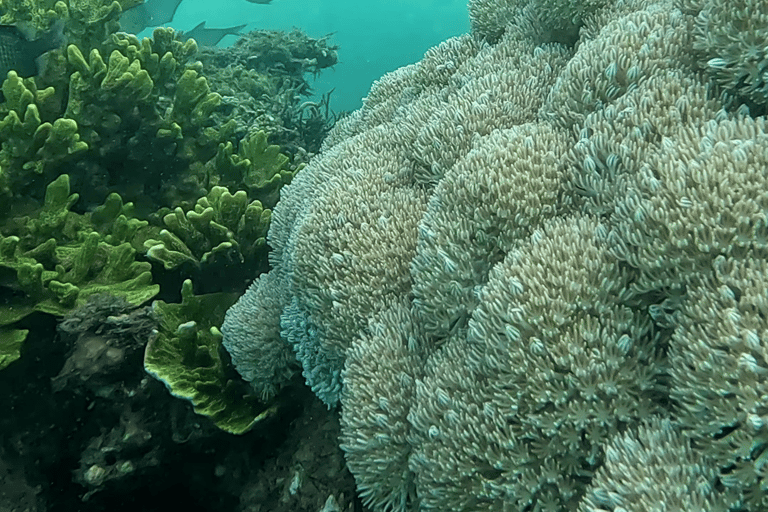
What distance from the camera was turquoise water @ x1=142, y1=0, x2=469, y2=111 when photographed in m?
40.6

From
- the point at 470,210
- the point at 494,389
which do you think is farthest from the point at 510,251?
the point at 494,389

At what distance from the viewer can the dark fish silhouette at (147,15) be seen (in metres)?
11.4

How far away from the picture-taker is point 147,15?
1232cm

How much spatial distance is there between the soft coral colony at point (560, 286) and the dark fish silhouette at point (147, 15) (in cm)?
1074

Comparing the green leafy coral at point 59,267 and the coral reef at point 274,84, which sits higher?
the coral reef at point 274,84

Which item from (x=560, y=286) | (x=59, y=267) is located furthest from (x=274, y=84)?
(x=560, y=286)

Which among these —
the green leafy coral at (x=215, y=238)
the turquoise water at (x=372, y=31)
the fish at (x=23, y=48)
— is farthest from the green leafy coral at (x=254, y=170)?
the turquoise water at (x=372, y=31)

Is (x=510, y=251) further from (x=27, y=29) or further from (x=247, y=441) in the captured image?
(x=27, y=29)

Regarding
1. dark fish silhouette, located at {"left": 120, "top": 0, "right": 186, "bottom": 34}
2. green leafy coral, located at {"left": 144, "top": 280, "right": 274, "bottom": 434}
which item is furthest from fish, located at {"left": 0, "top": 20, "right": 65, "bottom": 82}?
dark fish silhouette, located at {"left": 120, "top": 0, "right": 186, "bottom": 34}

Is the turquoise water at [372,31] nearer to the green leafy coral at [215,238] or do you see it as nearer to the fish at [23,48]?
the fish at [23,48]

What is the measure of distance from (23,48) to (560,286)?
5.02 meters

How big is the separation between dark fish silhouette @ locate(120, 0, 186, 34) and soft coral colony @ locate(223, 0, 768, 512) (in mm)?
10735

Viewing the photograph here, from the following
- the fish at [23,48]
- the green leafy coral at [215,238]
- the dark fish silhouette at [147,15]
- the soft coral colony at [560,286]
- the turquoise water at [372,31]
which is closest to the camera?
the soft coral colony at [560,286]

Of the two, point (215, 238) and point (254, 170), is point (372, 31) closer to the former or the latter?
point (254, 170)
